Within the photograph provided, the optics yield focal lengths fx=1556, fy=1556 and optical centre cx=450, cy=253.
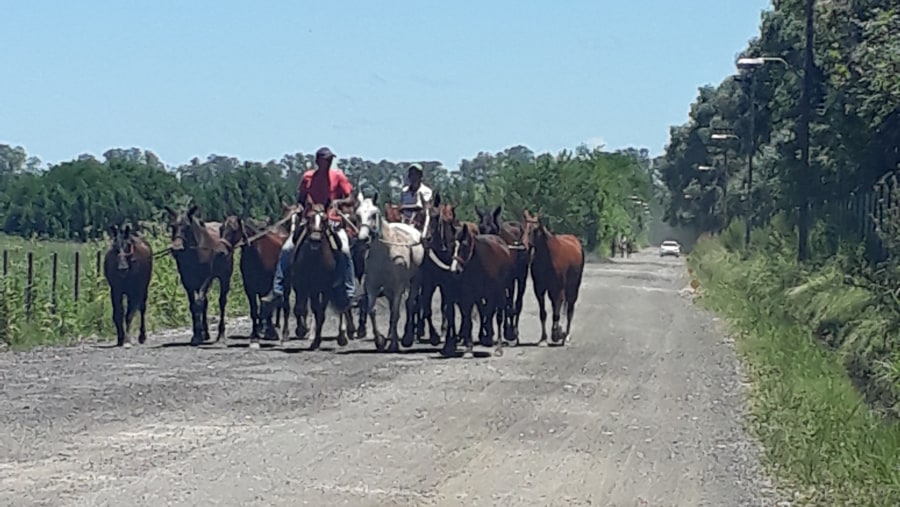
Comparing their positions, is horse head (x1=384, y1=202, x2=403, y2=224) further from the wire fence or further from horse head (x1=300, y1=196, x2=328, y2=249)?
the wire fence

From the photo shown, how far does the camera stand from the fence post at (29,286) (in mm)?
23344

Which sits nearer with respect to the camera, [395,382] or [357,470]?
[357,470]

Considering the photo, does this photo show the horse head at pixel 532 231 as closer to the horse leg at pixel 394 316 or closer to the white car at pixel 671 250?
the horse leg at pixel 394 316

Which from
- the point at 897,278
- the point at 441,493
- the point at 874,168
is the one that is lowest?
the point at 441,493

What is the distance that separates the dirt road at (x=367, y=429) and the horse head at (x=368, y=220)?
64.1 inches

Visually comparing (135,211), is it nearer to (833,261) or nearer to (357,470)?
(833,261)

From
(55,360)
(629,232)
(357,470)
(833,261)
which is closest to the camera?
(357,470)

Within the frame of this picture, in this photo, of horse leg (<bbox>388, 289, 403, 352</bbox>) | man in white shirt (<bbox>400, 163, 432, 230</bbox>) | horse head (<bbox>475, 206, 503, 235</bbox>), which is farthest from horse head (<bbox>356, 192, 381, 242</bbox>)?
horse head (<bbox>475, 206, 503, 235</bbox>)

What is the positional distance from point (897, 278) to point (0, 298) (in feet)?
40.8

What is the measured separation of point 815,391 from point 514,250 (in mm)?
7734

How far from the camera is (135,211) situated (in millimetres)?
60750

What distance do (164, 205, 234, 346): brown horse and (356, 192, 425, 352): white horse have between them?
104 inches

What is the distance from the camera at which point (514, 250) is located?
23594 mm

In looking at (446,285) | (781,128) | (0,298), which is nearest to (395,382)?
(446,285)
